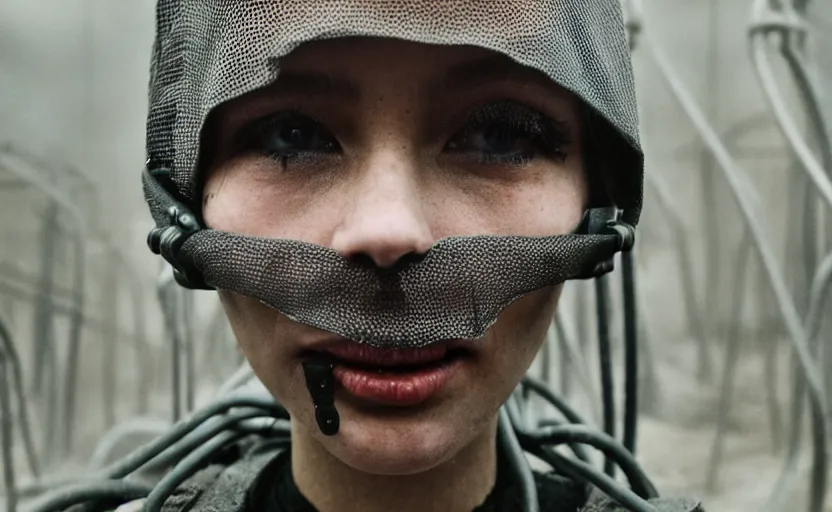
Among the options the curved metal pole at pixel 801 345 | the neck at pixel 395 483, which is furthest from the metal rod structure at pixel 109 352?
the curved metal pole at pixel 801 345

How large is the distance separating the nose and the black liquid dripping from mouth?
3.5 inches

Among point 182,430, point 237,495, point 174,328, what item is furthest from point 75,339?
point 237,495

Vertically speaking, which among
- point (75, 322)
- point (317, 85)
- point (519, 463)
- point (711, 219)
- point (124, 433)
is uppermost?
point (317, 85)

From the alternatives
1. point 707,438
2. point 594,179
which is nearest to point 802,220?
point 707,438

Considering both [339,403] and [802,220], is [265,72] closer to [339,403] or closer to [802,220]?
[339,403]

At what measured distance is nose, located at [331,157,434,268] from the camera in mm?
400

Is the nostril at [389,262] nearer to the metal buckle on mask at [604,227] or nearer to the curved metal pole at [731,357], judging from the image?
the metal buckle on mask at [604,227]

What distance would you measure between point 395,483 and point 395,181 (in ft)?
0.82

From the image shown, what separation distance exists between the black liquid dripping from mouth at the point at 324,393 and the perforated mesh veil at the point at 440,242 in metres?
0.05

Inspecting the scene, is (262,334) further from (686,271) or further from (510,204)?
(686,271)

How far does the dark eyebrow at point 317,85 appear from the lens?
0.43 m

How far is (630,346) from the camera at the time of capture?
2.57 feet

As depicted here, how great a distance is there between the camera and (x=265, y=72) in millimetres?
420

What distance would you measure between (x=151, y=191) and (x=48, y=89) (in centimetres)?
83
